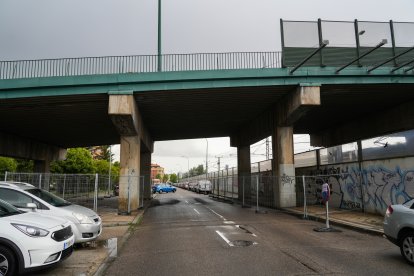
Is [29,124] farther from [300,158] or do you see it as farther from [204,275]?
[204,275]

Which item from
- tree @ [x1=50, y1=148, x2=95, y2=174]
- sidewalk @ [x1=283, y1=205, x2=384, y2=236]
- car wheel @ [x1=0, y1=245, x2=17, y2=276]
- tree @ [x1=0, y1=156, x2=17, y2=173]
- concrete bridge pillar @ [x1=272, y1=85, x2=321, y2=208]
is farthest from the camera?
tree @ [x1=50, y1=148, x2=95, y2=174]

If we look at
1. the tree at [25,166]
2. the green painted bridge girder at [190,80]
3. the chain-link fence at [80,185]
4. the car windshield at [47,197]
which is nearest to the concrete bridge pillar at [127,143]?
the chain-link fence at [80,185]

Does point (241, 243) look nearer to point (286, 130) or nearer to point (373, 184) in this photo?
point (373, 184)

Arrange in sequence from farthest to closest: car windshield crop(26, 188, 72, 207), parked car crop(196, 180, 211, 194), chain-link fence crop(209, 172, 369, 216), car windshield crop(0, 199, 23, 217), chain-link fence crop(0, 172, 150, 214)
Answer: parked car crop(196, 180, 211, 194) → chain-link fence crop(209, 172, 369, 216) → chain-link fence crop(0, 172, 150, 214) → car windshield crop(26, 188, 72, 207) → car windshield crop(0, 199, 23, 217)

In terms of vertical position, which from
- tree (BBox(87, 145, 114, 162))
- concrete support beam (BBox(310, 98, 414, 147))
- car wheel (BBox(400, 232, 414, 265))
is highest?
tree (BBox(87, 145, 114, 162))

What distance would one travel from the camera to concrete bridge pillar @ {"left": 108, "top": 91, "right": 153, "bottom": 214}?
1888 centimetres

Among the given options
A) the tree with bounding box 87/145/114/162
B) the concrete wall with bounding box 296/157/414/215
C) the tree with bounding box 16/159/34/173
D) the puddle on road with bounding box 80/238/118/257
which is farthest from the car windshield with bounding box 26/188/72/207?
the tree with bounding box 87/145/114/162

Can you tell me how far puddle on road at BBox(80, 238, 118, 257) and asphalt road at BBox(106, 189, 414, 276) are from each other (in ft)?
0.71

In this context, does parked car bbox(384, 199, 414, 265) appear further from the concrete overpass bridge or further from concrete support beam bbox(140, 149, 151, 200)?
concrete support beam bbox(140, 149, 151, 200)

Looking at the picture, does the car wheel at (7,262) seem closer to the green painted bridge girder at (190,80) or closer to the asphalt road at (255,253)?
the asphalt road at (255,253)

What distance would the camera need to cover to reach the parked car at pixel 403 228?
24.6 ft

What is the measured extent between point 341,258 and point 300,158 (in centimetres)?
2030

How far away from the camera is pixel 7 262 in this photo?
238 inches

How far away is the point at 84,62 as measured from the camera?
19406 mm
